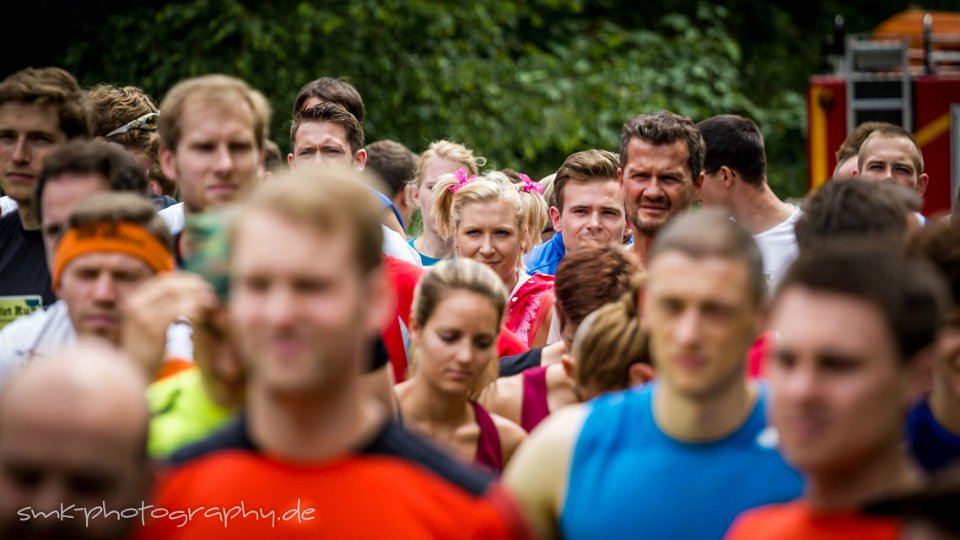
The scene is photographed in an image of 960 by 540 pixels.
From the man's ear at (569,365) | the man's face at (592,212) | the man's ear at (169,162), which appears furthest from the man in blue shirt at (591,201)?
the man's ear at (169,162)

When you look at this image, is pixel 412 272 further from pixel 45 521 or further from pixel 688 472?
pixel 45 521

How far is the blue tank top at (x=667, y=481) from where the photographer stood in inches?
142

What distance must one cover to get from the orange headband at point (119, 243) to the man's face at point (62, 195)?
0.52 metres

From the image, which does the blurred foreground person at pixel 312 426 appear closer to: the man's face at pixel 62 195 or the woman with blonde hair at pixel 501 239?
the man's face at pixel 62 195

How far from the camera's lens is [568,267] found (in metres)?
5.90

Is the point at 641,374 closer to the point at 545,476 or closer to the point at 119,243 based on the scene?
the point at 545,476

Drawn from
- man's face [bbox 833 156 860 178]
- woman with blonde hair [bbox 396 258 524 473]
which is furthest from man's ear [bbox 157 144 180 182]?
man's face [bbox 833 156 860 178]

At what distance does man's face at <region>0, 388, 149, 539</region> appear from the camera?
9.33 ft

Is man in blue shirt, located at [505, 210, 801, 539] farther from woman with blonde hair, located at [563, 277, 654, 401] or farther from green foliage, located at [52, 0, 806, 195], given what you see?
green foliage, located at [52, 0, 806, 195]

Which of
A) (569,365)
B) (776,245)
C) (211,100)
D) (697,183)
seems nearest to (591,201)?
(697,183)

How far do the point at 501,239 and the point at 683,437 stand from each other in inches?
146

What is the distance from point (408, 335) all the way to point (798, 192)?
48.1 feet

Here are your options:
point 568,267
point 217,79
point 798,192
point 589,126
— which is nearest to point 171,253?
point 217,79

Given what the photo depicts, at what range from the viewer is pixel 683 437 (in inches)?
145
